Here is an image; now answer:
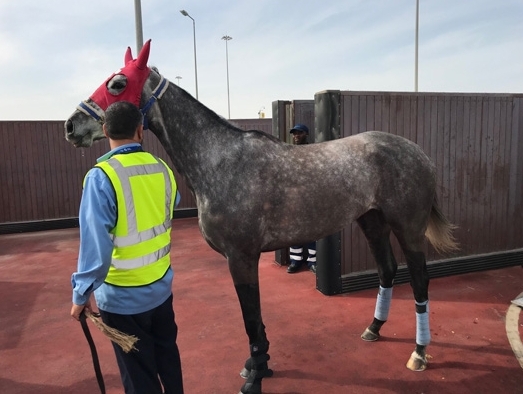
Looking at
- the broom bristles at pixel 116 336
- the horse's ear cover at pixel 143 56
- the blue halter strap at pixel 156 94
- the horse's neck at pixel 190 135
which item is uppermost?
the horse's ear cover at pixel 143 56

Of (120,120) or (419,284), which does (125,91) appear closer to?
(120,120)

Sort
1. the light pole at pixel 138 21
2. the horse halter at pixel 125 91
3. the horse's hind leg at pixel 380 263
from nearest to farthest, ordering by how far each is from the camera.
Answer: the horse halter at pixel 125 91
the horse's hind leg at pixel 380 263
the light pole at pixel 138 21

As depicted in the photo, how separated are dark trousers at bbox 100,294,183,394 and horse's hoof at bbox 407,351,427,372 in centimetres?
195

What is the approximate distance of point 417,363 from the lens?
323 centimetres

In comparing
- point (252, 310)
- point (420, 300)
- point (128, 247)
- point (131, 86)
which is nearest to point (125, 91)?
point (131, 86)

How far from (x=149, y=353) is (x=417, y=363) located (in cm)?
225

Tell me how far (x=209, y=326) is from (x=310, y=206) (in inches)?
77.0

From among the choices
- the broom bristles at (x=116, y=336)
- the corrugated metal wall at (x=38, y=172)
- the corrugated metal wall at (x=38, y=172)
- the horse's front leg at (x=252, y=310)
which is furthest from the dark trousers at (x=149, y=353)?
the corrugated metal wall at (x=38, y=172)

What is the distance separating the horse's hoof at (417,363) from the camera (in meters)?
3.21

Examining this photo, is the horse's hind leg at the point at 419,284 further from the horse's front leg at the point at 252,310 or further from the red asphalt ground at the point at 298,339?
the horse's front leg at the point at 252,310

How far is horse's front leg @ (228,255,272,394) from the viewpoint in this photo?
113 inches

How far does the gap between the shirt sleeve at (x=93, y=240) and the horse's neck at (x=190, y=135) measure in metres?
1.02

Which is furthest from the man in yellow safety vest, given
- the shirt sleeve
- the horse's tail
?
the horse's tail

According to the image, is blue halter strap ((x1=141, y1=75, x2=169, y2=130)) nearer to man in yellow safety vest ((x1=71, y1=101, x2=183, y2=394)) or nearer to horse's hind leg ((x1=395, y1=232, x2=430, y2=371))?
man in yellow safety vest ((x1=71, y1=101, x2=183, y2=394))
